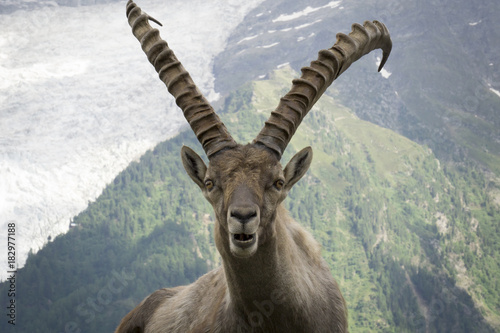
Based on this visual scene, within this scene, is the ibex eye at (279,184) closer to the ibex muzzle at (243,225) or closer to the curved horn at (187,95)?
the ibex muzzle at (243,225)

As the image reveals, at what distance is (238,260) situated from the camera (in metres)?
9.22

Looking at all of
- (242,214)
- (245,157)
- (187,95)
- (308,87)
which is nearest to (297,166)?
(245,157)

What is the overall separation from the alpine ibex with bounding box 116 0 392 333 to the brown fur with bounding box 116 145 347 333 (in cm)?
2

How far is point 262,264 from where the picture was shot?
924cm

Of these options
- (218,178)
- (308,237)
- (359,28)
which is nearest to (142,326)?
(308,237)

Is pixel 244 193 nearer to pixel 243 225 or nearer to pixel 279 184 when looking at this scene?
pixel 243 225

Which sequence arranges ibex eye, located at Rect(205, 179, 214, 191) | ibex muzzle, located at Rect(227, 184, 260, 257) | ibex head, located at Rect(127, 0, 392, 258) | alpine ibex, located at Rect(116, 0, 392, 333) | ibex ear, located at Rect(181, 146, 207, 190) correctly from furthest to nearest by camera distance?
ibex ear, located at Rect(181, 146, 207, 190), ibex eye, located at Rect(205, 179, 214, 191), alpine ibex, located at Rect(116, 0, 392, 333), ibex head, located at Rect(127, 0, 392, 258), ibex muzzle, located at Rect(227, 184, 260, 257)

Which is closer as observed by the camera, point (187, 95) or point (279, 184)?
point (279, 184)

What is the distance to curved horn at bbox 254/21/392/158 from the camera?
10000 millimetres

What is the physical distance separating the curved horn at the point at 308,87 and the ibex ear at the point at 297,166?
356mm

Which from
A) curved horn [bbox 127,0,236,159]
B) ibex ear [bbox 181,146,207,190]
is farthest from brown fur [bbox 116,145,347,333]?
curved horn [bbox 127,0,236,159]

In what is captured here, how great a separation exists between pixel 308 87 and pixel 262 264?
3871 millimetres

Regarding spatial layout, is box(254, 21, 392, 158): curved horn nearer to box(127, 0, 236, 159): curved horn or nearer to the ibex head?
the ibex head

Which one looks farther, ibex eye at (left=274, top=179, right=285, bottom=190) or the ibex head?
ibex eye at (left=274, top=179, right=285, bottom=190)
